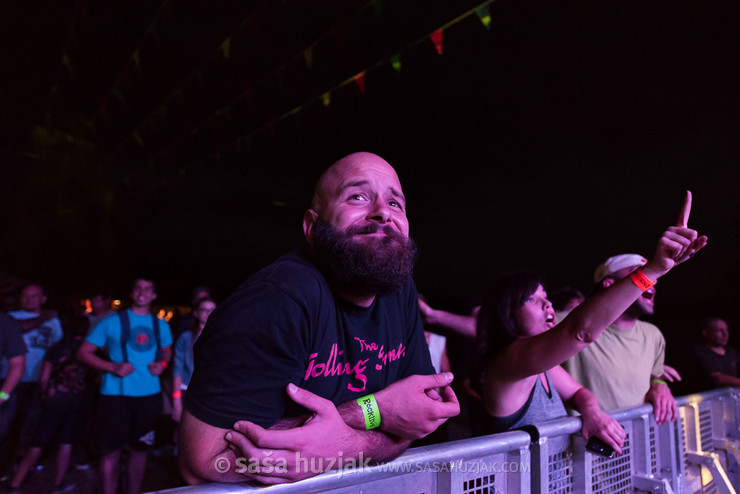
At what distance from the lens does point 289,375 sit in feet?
4.06

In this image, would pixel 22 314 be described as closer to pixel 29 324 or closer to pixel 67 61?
pixel 29 324

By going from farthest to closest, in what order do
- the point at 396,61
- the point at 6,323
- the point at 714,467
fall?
the point at 396,61 → the point at 6,323 → the point at 714,467

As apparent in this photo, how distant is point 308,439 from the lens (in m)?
1.11

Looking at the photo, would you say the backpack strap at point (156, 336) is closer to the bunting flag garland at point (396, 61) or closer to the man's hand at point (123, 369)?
the man's hand at point (123, 369)

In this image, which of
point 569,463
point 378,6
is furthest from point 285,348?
point 378,6

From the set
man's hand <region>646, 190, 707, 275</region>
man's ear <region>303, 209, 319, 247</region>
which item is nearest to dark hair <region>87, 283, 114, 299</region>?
man's ear <region>303, 209, 319, 247</region>

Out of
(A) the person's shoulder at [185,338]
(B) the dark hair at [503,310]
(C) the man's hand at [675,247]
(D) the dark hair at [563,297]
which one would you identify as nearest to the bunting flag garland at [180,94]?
(A) the person's shoulder at [185,338]

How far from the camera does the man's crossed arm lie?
3.49 ft

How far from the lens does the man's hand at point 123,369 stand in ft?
13.0

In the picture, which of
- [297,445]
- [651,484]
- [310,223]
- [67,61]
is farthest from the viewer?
[67,61]

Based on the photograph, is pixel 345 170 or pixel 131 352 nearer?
pixel 345 170

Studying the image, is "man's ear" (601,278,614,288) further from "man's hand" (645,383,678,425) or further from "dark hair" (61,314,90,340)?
"dark hair" (61,314,90,340)

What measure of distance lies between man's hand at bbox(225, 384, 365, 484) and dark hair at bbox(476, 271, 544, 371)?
4.25ft

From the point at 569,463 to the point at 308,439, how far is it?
1293 mm
